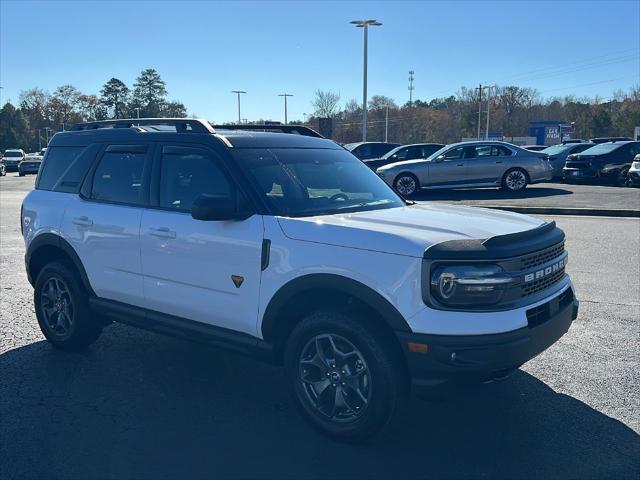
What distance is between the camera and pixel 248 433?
12.3 ft

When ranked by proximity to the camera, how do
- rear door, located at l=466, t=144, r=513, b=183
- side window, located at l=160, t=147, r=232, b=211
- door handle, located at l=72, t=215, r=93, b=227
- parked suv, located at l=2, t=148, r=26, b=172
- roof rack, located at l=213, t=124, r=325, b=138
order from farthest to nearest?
parked suv, located at l=2, t=148, r=26, b=172 < rear door, located at l=466, t=144, r=513, b=183 < roof rack, located at l=213, t=124, r=325, b=138 < door handle, located at l=72, t=215, r=93, b=227 < side window, located at l=160, t=147, r=232, b=211

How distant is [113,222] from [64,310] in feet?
3.68

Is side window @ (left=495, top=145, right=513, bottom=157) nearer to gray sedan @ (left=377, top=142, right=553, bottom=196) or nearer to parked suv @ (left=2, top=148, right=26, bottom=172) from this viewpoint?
gray sedan @ (left=377, top=142, right=553, bottom=196)

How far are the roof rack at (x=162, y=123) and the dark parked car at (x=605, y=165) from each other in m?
20.1

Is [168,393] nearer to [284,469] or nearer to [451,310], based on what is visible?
[284,469]

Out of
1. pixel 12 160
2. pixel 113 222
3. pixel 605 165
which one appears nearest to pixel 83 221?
pixel 113 222

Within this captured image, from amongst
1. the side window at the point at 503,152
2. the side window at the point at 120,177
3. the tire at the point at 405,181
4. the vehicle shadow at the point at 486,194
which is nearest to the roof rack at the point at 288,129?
the side window at the point at 120,177

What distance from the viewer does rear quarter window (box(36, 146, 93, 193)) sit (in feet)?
17.1

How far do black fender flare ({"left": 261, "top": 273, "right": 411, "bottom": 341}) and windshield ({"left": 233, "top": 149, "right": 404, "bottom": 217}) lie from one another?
1.77 feet

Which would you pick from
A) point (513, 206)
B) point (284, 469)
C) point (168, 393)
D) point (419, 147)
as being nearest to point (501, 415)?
point (284, 469)

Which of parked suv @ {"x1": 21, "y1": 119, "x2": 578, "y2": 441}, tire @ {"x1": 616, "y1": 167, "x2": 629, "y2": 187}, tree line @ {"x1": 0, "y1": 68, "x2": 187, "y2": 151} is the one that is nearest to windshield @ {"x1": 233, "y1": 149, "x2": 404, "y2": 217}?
parked suv @ {"x1": 21, "y1": 119, "x2": 578, "y2": 441}

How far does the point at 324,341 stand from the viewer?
3.65 metres

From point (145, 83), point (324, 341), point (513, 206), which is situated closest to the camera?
point (324, 341)

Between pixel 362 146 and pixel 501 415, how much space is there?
2055 centimetres
